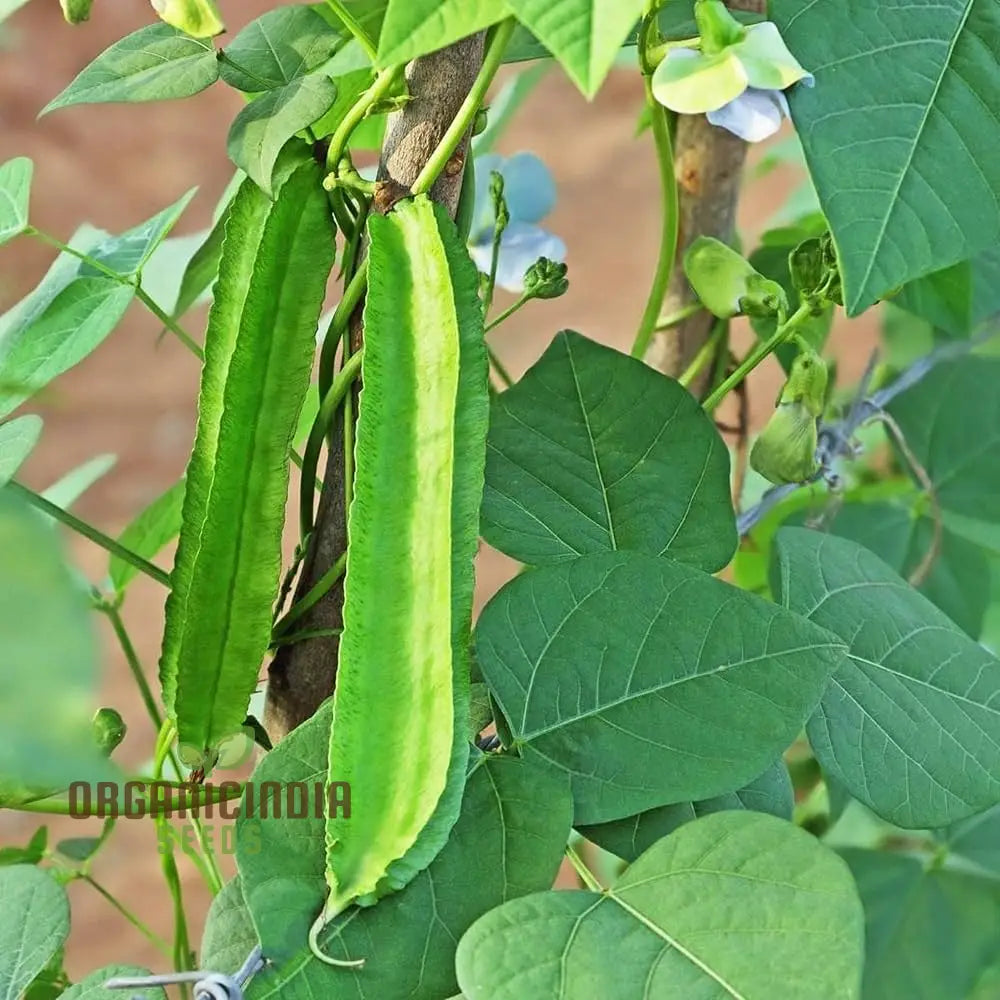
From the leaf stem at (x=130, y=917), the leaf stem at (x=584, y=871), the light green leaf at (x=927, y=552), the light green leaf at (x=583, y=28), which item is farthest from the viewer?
the light green leaf at (x=927, y=552)

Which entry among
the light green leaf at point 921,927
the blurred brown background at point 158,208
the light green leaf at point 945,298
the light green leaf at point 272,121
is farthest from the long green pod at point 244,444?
the blurred brown background at point 158,208

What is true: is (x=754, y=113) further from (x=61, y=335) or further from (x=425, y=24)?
(x=61, y=335)

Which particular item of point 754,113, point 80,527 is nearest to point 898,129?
point 754,113

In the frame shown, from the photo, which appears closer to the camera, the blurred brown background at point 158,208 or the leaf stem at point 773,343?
the leaf stem at point 773,343

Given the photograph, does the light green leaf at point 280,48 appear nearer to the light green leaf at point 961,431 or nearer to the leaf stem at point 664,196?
the leaf stem at point 664,196

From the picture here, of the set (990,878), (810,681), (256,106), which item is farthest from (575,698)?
(990,878)

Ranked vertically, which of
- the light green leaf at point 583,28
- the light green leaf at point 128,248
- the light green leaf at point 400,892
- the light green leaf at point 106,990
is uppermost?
the light green leaf at point 583,28
